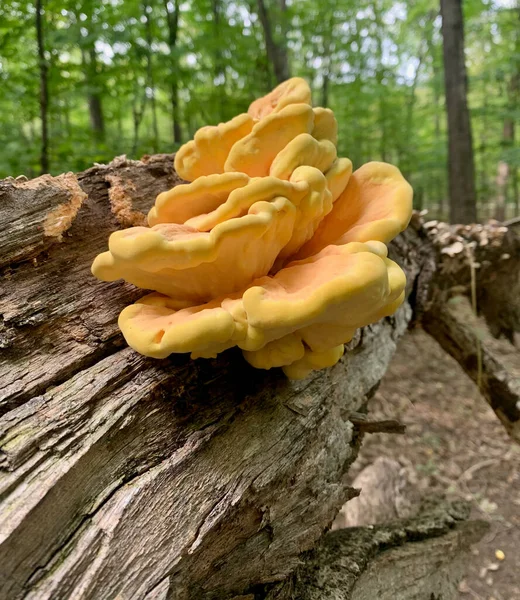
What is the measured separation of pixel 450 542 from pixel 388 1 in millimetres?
14862

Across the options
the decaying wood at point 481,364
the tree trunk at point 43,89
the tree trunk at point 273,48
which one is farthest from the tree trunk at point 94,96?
the decaying wood at point 481,364

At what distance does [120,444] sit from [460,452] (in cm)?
475

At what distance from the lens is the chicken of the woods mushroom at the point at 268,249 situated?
123 centimetres

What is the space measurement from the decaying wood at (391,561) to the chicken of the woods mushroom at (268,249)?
0.85m

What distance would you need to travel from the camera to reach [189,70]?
5516 millimetres

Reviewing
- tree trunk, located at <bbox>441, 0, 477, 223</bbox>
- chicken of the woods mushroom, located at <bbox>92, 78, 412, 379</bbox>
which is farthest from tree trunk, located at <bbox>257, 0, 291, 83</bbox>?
chicken of the woods mushroom, located at <bbox>92, 78, 412, 379</bbox>

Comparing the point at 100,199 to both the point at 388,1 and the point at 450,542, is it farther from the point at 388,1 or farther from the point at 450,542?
the point at 388,1

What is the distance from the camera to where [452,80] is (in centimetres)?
598

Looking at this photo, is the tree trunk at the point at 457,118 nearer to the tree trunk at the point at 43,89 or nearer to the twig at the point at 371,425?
the twig at the point at 371,425

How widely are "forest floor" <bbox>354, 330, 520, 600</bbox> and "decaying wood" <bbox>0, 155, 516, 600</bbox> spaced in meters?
2.67

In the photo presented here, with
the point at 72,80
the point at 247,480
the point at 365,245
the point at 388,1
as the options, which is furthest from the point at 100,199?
the point at 388,1

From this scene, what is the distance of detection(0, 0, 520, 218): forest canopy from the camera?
4207 millimetres

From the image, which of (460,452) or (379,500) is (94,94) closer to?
(379,500)

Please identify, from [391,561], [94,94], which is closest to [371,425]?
[391,561]
